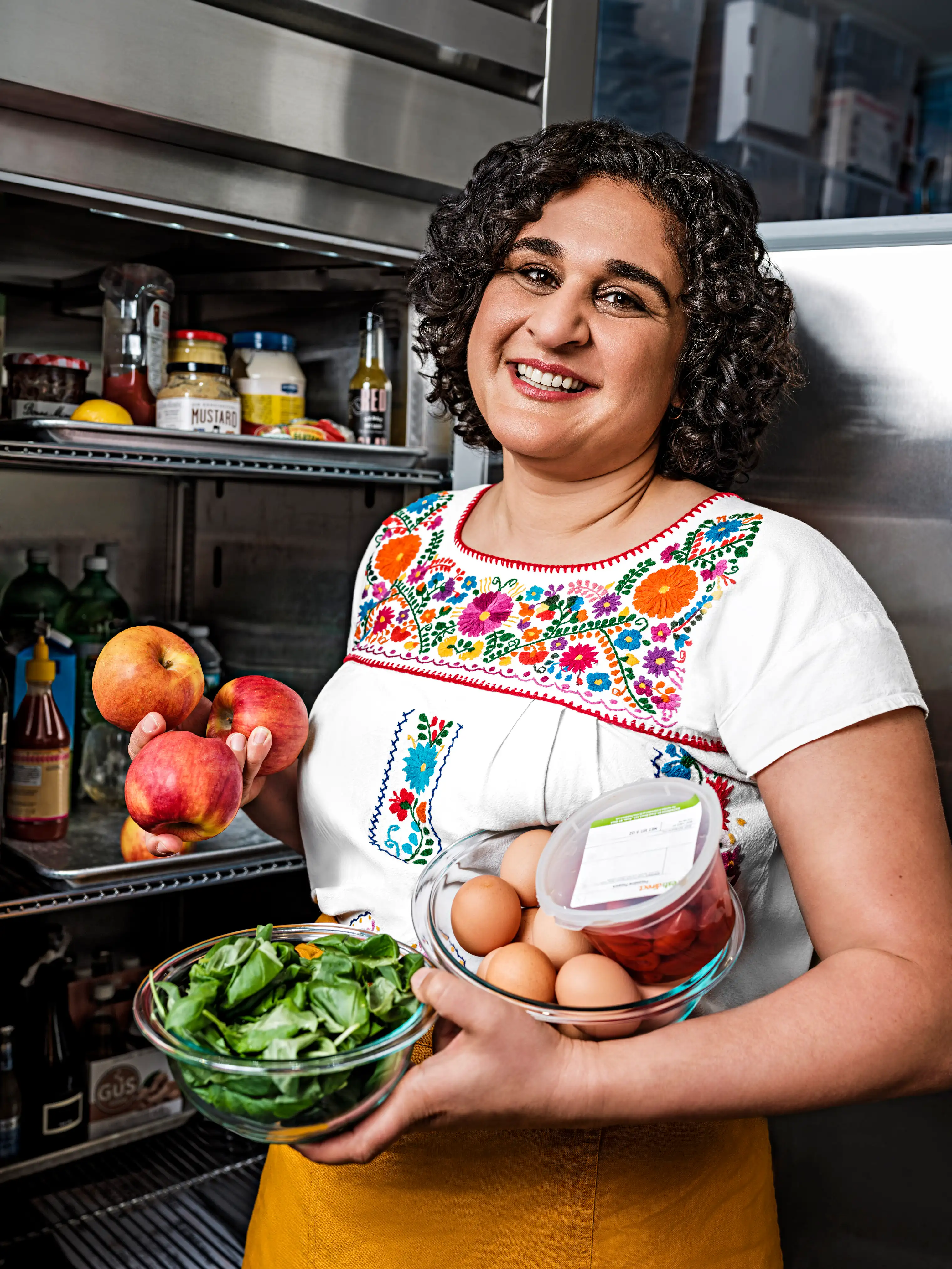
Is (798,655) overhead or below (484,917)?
overhead

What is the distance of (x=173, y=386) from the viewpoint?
1.64m

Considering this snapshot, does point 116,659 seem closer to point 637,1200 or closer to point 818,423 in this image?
point 637,1200

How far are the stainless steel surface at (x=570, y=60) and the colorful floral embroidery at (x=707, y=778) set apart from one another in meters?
1.08

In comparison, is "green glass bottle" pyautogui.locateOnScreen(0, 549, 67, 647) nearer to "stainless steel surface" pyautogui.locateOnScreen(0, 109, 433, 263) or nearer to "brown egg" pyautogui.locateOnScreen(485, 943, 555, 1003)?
"stainless steel surface" pyautogui.locateOnScreen(0, 109, 433, 263)

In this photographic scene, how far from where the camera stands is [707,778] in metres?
1.03

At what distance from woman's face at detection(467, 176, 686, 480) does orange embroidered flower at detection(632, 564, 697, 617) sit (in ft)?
0.49

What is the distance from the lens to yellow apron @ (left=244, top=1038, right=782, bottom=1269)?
99cm

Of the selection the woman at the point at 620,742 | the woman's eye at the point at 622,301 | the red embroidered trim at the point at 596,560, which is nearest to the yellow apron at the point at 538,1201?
the woman at the point at 620,742

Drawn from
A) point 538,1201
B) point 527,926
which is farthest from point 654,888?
point 538,1201

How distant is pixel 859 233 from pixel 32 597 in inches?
54.1

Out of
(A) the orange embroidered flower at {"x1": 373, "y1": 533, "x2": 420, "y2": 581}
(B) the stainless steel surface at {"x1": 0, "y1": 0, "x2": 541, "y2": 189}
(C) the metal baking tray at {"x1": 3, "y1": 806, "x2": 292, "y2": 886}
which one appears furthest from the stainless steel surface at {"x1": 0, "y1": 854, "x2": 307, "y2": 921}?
(B) the stainless steel surface at {"x1": 0, "y1": 0, "x2": 541, "y2": 189}

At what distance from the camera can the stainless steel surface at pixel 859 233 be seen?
135 centimetres

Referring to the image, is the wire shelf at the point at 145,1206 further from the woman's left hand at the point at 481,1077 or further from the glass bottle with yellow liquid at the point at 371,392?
the glass bottle with yellow liquid at the point at 371,392

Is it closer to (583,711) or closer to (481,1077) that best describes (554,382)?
(583,711)
